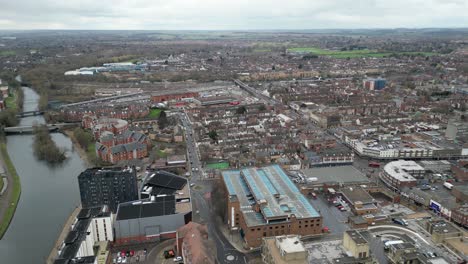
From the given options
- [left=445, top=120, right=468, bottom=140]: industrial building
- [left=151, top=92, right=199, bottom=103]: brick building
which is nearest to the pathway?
[left=151, top=92, right=199, bottom=103]: brick building

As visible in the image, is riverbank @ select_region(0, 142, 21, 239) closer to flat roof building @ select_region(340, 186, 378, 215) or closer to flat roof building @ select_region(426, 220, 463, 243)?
flat roof building @ select_region(340, 186, 378, 215)

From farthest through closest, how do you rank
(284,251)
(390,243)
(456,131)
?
(456,131) → (390,243) → (284,251)

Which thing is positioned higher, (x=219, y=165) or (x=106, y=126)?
(x=106, y=126)

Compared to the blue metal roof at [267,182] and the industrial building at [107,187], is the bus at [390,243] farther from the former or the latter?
the industrial building at [107,187]

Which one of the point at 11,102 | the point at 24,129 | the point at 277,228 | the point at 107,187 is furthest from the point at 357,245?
the point at 11,102

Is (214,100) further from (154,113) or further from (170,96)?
(154,113)

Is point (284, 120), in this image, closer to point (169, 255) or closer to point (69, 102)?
point (169, 255)
